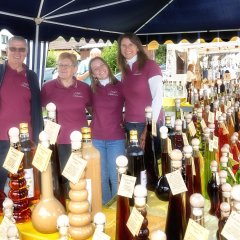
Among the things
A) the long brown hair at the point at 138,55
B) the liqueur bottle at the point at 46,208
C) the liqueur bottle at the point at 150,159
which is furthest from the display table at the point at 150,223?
the long brown hair at the point at 138,55

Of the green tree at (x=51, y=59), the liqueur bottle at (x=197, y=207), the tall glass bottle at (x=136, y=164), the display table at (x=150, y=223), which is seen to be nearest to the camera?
the liqueur bottle at (x=197, y=207)

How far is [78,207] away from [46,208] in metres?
0.12

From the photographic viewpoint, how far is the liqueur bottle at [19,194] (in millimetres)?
1043

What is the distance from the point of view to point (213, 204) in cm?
112

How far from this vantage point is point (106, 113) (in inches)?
93.4

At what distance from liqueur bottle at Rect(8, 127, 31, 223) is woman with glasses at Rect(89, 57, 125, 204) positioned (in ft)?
4.17

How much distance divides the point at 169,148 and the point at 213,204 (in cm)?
23

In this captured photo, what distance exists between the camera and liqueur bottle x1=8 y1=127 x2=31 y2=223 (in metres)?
1.04

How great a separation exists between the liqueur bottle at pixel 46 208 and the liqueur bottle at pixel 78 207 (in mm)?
66

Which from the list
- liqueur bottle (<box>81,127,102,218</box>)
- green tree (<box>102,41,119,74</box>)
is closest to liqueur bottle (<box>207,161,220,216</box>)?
liqueur bottle (<box>81,127,102,218</box>)

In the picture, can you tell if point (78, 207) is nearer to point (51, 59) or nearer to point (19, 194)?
point (19, 194)

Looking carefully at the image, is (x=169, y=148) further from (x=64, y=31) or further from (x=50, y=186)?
(x=64, y=31)

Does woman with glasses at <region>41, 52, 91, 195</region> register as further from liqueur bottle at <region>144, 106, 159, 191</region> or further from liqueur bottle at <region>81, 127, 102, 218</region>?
liqueur bottle at <region>81, 127, 102, 218</region>

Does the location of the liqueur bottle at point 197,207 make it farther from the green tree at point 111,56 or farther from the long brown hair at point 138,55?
the green tree at point 111,56
